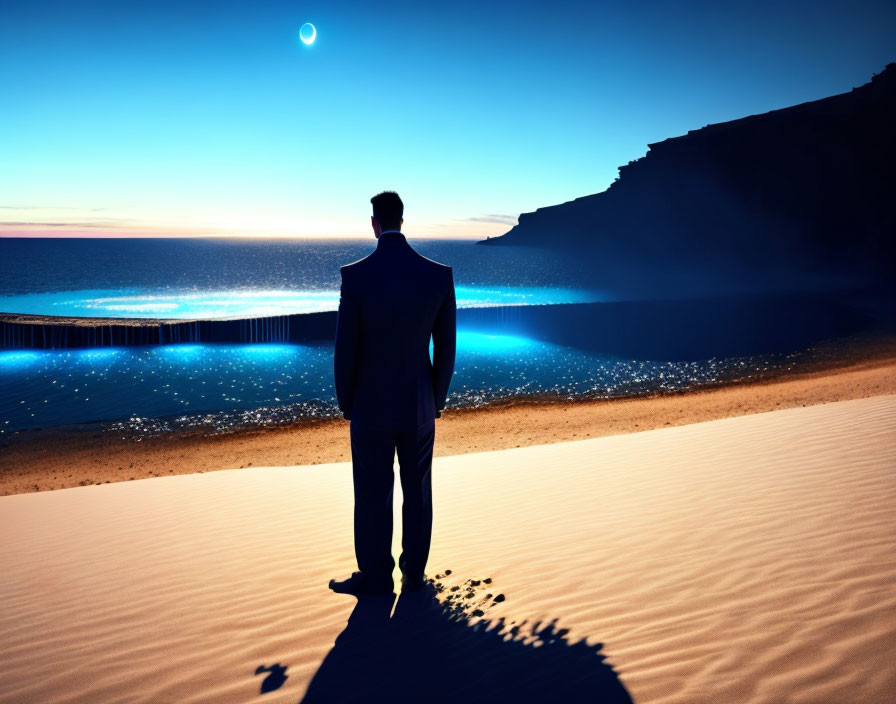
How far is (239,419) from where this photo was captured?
17.5 meters

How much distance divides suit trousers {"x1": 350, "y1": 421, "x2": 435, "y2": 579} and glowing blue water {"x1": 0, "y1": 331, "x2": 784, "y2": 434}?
1486 cm

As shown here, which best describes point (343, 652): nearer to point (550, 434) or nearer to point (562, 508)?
point (562, 508)

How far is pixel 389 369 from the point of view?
9.53 feet

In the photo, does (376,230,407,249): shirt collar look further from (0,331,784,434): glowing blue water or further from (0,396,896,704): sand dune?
(0,331,784,434): glowing blue water

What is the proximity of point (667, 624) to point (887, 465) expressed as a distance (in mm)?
3523

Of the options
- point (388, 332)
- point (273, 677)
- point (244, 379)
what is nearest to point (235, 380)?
point (244, 379)

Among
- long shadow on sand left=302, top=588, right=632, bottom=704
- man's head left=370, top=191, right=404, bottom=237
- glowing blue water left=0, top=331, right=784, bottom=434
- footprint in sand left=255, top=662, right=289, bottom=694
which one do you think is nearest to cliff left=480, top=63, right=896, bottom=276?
glowing blue water left=0, top=331, right=784, bottom=434

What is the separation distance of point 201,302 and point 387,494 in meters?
61.2

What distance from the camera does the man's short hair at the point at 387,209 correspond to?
3020mm

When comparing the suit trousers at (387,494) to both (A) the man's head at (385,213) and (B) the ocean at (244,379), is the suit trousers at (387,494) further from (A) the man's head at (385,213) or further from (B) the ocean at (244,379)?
(B) the ocean at (244,379)

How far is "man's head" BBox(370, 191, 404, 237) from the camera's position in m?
3.02

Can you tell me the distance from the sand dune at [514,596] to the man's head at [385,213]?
2082 millimetres

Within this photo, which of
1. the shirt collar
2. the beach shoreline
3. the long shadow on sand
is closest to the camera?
the long shadow on sand

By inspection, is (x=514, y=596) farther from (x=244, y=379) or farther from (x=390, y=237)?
(x=244, y=379)
